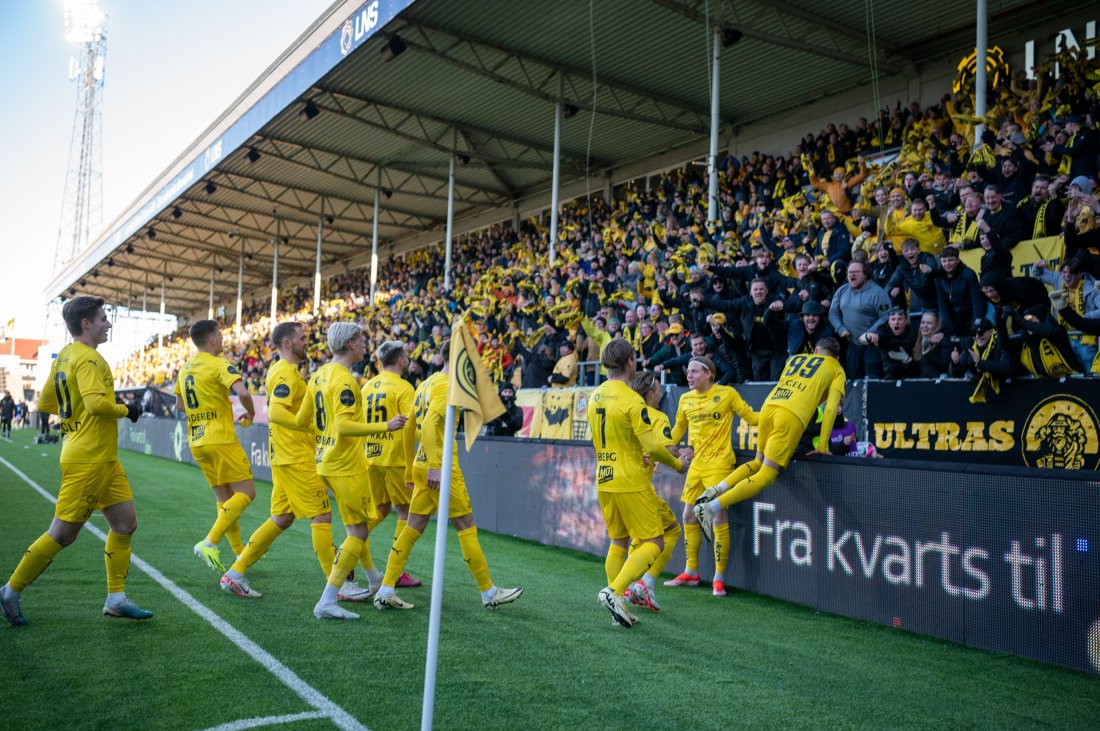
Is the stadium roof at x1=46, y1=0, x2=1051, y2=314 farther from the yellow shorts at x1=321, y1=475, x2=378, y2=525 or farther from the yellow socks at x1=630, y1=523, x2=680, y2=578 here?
the yellow shorts at x1=321, y1=475, x2=378, y2=525

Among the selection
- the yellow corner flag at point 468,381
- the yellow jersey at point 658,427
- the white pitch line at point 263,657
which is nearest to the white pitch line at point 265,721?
the white pitch line at point 263,657

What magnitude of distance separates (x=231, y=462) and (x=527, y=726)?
471 centimetres

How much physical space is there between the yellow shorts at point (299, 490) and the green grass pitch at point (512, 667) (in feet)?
2.32

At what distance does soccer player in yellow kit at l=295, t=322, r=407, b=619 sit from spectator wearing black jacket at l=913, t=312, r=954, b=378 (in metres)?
5.57

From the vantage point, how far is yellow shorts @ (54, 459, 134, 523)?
5633 mm

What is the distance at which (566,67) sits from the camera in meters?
19.3

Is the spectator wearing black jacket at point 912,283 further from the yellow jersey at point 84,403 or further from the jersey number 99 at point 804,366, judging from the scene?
the yellow jersey at point 84,403

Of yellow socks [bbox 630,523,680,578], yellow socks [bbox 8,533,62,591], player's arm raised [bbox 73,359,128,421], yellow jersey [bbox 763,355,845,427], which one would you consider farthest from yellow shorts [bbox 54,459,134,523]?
yellow jersey [bbox 763,355,845,427]

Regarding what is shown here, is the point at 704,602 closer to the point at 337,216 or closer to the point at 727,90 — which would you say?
the point at 727,90

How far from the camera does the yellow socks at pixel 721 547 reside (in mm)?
7699

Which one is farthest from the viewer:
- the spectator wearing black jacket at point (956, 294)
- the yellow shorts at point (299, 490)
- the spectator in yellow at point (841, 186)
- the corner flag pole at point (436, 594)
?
the spectator in yellow at point (841, 186)

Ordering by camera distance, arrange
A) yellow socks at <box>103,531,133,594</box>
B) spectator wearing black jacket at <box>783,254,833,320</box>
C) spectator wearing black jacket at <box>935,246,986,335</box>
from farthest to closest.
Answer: spectator wearing black jacket at <box>783,254,833,320</box> < spectator wearing black jacket at <box>935,246,986,335</box> < yellow socks at <box>103,531,133,594</box>

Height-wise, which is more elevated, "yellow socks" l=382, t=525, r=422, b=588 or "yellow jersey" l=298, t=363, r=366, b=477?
"yellow jersey" l=298, t=363, r=366, b=477

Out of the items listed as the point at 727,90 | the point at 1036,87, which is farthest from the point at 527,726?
the point at 727,90
